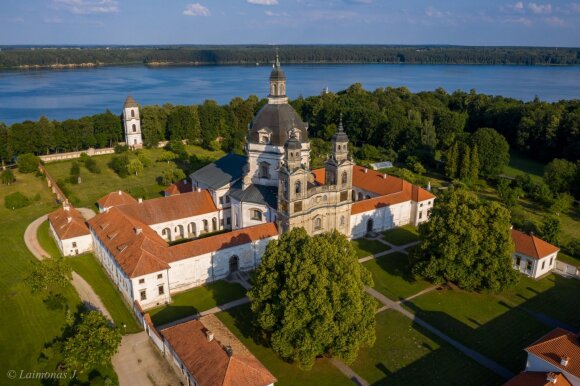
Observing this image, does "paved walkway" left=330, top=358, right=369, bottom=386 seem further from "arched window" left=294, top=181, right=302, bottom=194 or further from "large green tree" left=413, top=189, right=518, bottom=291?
"arched window" left=294, top=181, right=302, bottom=194

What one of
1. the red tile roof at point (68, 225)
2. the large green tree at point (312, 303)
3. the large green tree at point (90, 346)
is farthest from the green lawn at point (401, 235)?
the red tile roof at point (68, 225)

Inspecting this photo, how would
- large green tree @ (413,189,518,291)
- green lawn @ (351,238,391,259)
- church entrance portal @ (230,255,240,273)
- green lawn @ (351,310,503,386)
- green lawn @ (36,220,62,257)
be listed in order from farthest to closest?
green lawn @ (351,238,391,259) < green lawn @ (36,220,62,257) < church entrance portal @ (230,255,240,273) < large green tree @ (413,189,518,291) < green lawn @ (351,310,503,386)

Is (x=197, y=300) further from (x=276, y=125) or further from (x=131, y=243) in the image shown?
(x=276, y=125)

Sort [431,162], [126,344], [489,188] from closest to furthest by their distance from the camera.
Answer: [126,344] → [489,188] → [431,162]

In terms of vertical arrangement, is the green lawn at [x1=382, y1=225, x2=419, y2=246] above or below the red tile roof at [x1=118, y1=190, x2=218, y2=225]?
below

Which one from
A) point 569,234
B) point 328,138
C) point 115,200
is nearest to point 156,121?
point 328,138

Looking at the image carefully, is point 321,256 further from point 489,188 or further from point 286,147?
point 489,188

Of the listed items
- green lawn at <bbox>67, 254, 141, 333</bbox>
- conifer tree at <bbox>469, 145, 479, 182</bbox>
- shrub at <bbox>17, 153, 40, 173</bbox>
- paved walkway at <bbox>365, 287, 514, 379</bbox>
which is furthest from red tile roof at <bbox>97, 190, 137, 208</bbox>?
conifer tree at <bbox>469, 145, 479, 182</bbox>
